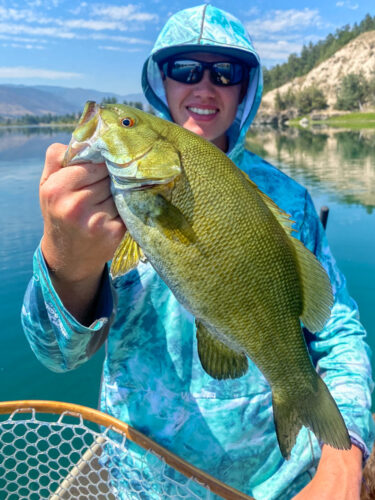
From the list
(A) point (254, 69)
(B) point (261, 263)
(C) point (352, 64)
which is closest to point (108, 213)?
(B) point (261, 263)

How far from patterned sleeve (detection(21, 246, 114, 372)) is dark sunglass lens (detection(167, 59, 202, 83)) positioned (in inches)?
56.4

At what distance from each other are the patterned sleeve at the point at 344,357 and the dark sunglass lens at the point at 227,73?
0.95 meters

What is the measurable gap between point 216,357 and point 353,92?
97351mm

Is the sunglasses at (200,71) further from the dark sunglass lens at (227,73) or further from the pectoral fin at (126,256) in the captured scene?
the pectoral fin at (126,256)

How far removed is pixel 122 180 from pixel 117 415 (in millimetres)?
1497

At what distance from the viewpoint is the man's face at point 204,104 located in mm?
2453

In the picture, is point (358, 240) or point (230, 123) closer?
point (230, 123)

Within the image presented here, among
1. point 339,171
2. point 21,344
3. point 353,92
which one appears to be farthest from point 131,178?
point 353,92

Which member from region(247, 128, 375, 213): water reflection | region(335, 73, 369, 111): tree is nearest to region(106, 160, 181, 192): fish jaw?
region(247, 128, 375, 213): water reflection

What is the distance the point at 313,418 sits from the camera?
1532 mm

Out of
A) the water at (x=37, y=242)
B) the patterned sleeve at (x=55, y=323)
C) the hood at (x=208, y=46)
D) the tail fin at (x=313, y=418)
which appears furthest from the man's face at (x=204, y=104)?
the water at (x=37, y=242)

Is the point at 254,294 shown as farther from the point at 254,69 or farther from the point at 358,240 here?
the point at 358,240

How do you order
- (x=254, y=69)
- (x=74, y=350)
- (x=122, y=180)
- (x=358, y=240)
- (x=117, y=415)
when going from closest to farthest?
(x=122, y=180)
(x=74, y=350)
(x=117, y=415)
(x=254, y=69)
(x=358, y=240)

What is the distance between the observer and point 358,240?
10.7 meters
